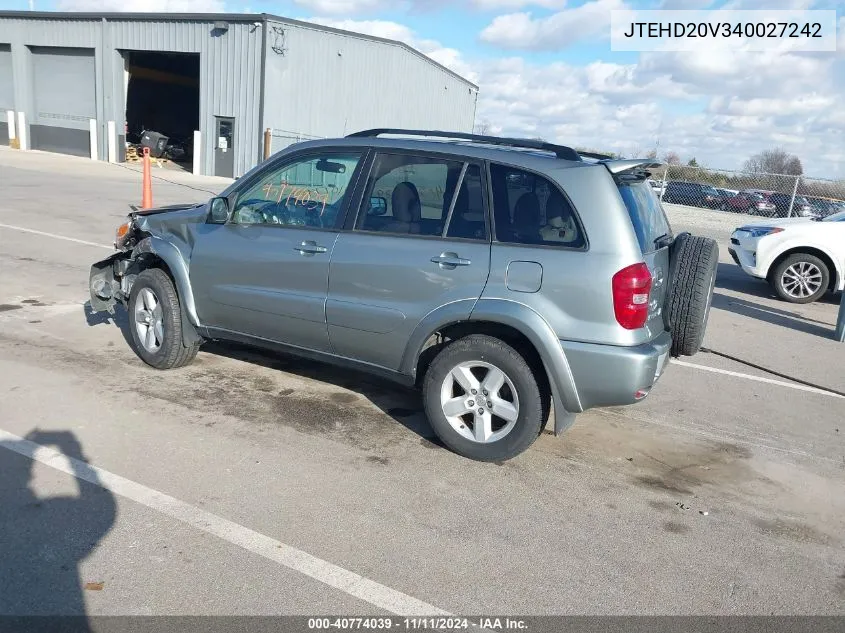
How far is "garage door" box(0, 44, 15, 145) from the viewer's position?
3278 centimetres

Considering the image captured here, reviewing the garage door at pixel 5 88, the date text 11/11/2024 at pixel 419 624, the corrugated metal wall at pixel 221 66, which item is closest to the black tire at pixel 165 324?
the date text 11/11/2024 at pixel 419 624

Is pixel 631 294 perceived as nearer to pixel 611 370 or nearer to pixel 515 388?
pixel 611 370

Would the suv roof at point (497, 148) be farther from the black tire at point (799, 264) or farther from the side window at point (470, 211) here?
the black tire at point (799, 264)

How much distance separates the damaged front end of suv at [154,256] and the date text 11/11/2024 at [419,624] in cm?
307

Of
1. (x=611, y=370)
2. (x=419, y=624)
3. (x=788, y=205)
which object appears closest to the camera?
(x=419, y=624)

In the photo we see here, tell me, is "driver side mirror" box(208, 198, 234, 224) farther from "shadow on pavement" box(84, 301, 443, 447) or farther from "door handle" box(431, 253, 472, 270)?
"door handle" box(431, 253, 472, 270)

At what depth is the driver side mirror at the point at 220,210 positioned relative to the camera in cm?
512

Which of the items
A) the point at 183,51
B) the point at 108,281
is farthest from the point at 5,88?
the point at 108,281

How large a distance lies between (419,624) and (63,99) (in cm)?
3487

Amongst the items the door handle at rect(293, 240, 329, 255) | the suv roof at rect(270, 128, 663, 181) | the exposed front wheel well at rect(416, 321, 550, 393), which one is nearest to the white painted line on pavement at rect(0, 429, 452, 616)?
the exposed front wheel well at rect(416, 321, 550, 393)

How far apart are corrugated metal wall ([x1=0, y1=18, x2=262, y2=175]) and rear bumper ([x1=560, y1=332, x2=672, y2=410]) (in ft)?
82.7

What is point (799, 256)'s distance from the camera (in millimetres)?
10266

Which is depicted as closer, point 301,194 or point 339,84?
point 301,194

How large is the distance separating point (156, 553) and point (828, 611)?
2.97 m
